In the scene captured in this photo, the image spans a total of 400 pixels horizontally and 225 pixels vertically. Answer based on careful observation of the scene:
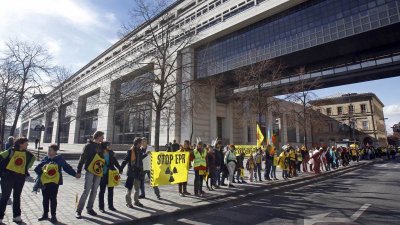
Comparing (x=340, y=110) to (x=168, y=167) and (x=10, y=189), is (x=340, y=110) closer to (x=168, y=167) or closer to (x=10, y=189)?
(x=168, y=167)

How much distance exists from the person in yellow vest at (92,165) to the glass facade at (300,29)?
17.4 m

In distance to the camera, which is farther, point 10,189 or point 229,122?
point 229,122

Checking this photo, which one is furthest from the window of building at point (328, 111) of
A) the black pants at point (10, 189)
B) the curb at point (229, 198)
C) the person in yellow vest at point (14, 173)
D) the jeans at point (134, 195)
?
the black pants at point (10, 189)

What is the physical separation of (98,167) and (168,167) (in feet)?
9.43

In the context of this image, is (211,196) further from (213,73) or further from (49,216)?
(213,73)

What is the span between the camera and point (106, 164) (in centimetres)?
759

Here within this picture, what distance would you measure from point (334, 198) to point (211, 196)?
4315 millimetres

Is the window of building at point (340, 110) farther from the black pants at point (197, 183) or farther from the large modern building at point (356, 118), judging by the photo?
the black pants at point (197, 183)

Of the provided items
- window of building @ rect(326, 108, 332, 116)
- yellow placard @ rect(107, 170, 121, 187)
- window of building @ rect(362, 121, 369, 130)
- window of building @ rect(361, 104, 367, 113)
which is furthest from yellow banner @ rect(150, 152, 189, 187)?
window of building @ rect(326, 108, 332, 116)

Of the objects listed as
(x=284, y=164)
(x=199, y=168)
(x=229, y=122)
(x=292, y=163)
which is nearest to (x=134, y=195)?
(x=199, y=168)

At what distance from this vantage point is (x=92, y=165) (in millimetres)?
6926

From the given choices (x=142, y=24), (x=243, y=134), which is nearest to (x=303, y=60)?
(x=243, y=134)

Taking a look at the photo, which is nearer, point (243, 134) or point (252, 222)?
point (252, 222)

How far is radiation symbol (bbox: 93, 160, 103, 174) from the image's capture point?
694cm
